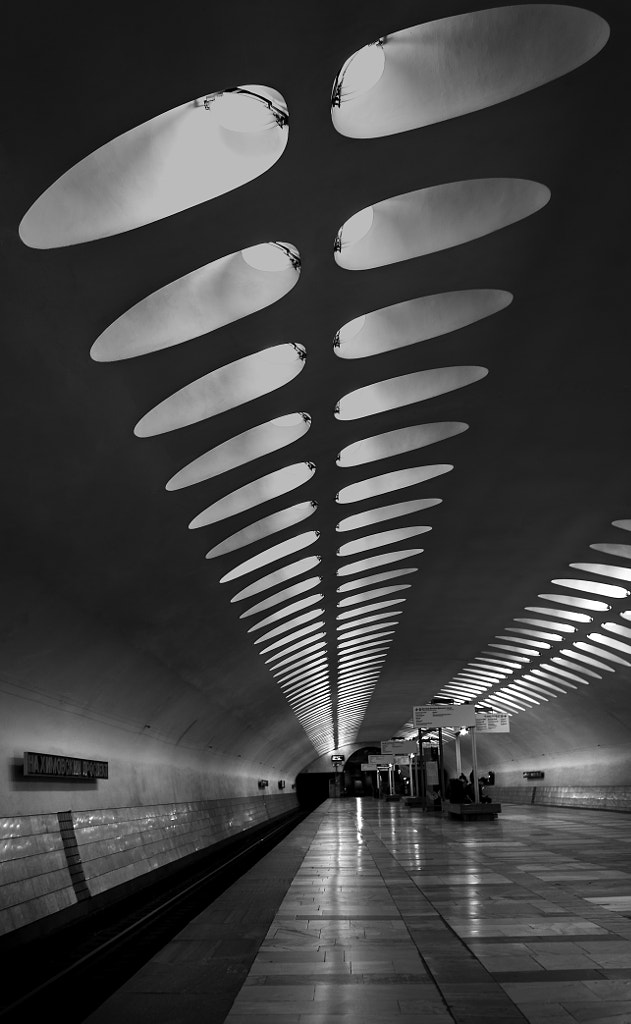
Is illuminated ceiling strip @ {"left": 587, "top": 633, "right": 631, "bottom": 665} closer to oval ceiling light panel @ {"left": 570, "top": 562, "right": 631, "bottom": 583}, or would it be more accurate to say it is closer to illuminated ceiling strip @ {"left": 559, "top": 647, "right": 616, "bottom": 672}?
illuminated ceiling strip @ {"left": 559, "top": 647, "right": 616, "bottom": 672}

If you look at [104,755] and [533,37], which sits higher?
[533,37]

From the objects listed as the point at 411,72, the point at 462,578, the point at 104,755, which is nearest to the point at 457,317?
the point at 411,72

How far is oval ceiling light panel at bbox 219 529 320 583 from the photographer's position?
17.8m

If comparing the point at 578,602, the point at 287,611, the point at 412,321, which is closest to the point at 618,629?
the point at 578,602

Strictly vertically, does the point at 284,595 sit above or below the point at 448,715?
above

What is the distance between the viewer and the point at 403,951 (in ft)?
25.7

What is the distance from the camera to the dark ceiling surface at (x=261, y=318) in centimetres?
601

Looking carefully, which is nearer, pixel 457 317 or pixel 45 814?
pixel 457 317

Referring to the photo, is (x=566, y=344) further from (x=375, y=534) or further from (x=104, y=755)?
(x=104, y=755)

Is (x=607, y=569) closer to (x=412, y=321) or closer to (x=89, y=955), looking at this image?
(x=412, y=321)

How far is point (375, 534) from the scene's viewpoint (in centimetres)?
1994

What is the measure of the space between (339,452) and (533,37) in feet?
24.9

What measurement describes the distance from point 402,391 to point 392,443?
194 cm

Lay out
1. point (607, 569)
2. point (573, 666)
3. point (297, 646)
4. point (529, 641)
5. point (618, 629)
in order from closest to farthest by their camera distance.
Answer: point (607, 569), point (618, 629), point (297, 646), point (529, 641), point (573, 666)
